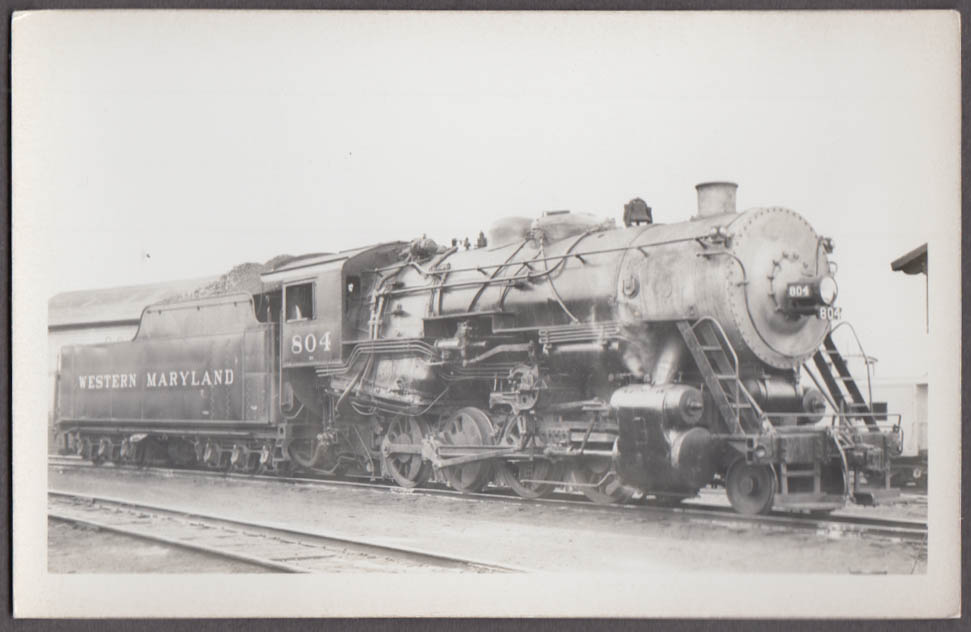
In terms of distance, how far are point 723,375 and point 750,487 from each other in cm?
75

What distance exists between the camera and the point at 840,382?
7434 millimetres

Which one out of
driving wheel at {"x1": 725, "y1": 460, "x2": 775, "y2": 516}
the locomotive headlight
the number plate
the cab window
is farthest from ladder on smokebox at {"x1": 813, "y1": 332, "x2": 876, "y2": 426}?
the cab window

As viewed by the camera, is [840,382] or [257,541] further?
[257,541]

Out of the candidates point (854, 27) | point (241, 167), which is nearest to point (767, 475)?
point (854, 27)

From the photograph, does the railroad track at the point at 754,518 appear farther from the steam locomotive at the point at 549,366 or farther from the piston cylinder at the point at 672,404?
the piston cylinder at the point at 672,404

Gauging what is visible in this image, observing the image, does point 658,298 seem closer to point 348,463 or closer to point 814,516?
point 814,516

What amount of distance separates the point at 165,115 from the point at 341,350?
268 cm

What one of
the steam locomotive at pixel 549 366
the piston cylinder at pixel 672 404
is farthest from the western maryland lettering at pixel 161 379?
the piston cylinder at pixel 672 404

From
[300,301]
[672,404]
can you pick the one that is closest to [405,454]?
[300,301]

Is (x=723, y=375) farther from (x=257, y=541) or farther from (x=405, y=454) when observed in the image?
(x=257, y=541)

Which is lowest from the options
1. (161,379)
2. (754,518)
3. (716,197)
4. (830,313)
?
(754,518)

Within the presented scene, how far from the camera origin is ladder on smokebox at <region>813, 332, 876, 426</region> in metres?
7.26

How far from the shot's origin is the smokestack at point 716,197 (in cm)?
721

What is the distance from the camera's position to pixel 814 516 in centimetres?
700
